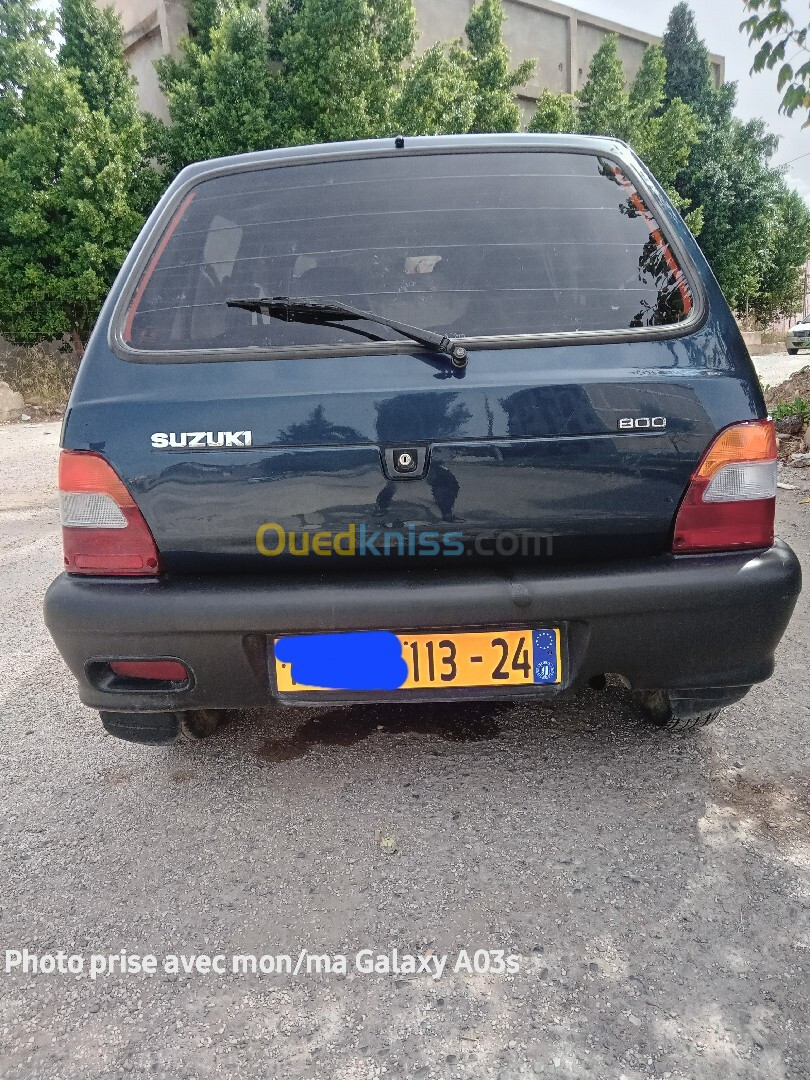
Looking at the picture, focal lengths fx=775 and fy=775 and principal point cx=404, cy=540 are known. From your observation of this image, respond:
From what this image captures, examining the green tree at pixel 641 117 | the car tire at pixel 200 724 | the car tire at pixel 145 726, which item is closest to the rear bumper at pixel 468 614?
the car tire at pixel 145 726

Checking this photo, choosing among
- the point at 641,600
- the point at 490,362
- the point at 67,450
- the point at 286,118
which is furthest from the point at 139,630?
the point at 286,118

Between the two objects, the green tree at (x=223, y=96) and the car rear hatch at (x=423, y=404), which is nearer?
the car rear hatch at (x=423, y=404)

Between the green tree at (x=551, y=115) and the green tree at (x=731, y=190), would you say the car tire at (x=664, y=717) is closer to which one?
the green tree at (x=551, y=115)

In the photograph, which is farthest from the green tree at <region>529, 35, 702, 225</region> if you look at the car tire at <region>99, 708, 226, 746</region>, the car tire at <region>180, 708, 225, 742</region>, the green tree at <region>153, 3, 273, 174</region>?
the car tire at <region>99, 708, 226, 746</region>

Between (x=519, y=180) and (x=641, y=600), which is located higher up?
(x=519, y=180)

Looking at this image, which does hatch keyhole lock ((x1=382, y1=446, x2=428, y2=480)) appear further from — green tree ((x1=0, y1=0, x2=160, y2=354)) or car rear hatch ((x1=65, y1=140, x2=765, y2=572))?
Answer: green tree ((x1=0, y1=0, x2=160, y2=354))

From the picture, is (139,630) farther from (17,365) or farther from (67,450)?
(17,365)

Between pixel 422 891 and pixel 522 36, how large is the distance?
2844 centimetres

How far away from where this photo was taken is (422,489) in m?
1.75

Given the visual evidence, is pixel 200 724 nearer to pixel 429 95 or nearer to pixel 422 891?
pixel 422 891

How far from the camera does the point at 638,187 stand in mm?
2074

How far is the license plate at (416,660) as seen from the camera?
5.87 feet

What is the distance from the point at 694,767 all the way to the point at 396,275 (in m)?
1.56

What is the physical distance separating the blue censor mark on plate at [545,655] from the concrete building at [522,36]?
1885cm
